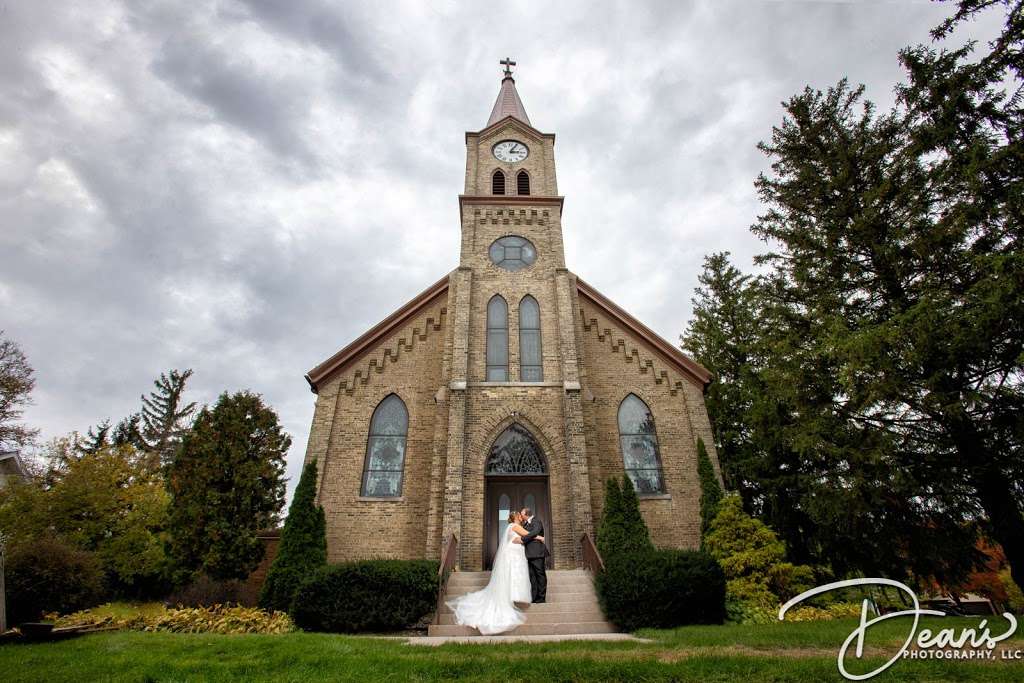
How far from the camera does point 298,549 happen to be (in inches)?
457

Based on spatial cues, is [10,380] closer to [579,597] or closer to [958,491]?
[579,597]

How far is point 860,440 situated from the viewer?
10.3 m

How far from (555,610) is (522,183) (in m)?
15.2

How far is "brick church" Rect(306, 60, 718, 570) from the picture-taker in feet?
43.4

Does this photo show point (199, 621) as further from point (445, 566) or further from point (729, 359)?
point (729, 359)

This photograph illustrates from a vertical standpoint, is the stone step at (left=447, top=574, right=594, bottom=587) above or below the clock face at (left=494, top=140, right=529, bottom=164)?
below

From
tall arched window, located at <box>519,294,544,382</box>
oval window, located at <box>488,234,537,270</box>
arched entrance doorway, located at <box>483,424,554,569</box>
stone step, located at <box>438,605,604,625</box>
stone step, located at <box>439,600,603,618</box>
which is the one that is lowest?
stone step, located at <box>438,605,604,625</box>

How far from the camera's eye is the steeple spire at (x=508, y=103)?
2330 centimetres

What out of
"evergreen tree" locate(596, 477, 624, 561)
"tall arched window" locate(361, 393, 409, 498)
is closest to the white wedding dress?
"evergreen tree" locate(596, 477, 624, 561)

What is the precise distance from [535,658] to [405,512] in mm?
9011

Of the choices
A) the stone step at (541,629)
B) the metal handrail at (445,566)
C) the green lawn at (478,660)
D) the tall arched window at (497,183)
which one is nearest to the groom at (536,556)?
the stone step at (541,629)

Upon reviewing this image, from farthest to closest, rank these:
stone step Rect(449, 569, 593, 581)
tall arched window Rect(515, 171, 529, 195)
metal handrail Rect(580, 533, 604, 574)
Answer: tall arched window Rect(515, 171, 529, 195)
stone step Rect(449, 569, 593, 581)
metal handrail Rect(580, 533, 604, 574)

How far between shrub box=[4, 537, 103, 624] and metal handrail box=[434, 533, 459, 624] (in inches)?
305

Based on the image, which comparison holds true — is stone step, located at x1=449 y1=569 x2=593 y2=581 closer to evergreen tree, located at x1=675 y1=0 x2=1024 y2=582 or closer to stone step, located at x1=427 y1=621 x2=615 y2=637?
stone step, located at x1=427 y1=621 x2=615 y2=637
